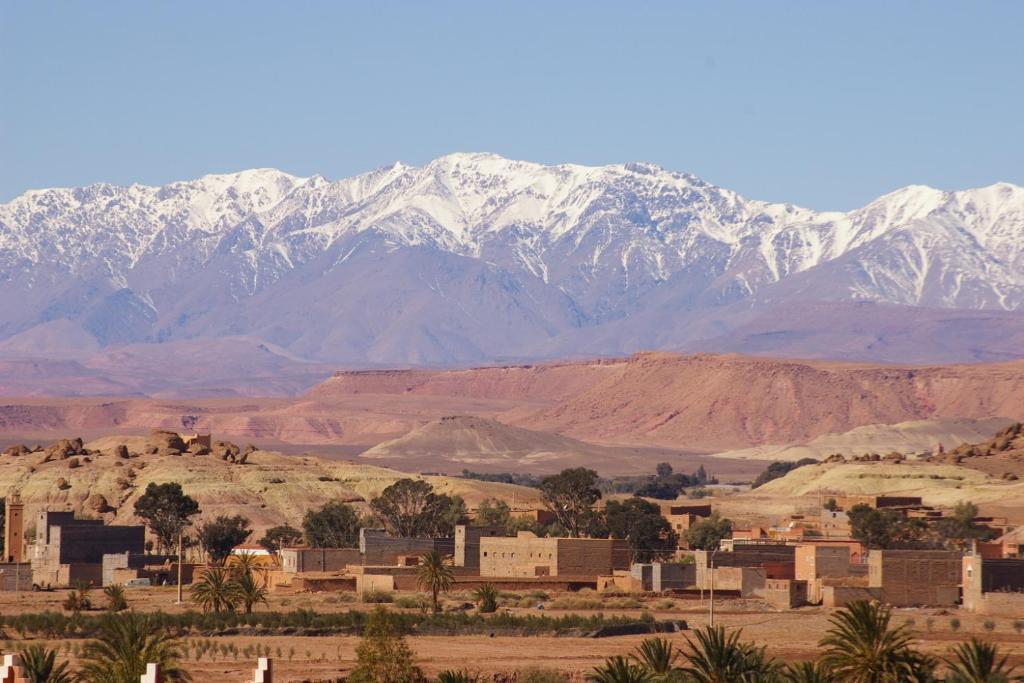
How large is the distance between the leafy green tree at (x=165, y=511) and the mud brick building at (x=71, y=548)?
40.6ft

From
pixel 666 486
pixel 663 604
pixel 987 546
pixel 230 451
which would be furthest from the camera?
pixel 666 486

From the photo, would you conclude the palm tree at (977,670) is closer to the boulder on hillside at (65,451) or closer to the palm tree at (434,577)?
the palm tree at (434,577)

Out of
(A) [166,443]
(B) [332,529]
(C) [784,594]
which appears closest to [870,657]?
(C) [784,594]

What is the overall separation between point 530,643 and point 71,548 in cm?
4000

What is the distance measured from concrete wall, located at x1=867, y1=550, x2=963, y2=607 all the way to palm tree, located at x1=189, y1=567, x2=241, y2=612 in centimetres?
2296

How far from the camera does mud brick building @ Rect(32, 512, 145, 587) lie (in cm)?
10144

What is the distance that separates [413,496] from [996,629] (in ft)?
187

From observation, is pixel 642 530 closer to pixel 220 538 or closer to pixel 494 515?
pixel 494 515

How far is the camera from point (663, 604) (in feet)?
276

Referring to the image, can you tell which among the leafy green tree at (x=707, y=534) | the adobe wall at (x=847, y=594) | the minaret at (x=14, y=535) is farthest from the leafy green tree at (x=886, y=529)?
the minaret at (x=14, y=535)

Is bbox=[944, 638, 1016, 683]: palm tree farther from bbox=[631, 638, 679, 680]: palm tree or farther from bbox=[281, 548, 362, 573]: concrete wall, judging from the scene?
bbox=[281, 548, 362, 573]: concrete wall

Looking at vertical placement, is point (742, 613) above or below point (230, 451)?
below

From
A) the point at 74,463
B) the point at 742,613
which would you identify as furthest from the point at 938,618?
the point at 74,463

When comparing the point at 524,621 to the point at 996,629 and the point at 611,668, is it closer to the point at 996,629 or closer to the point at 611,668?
the point at 996,629
